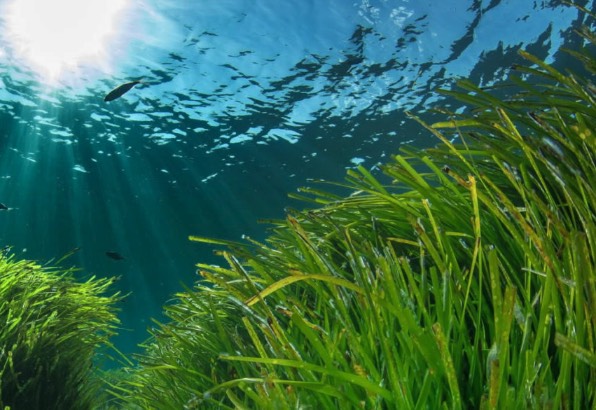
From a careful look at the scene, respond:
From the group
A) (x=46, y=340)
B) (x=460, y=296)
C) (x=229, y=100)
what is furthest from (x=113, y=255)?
(x=460, y=296)

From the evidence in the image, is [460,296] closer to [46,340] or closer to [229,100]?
[46,340]

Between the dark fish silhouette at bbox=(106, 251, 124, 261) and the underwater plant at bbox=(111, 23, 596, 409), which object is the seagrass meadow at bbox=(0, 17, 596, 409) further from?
the dark fish silhouette at bbox=(106, 251, 124, 261)

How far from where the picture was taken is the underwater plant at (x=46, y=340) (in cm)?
226

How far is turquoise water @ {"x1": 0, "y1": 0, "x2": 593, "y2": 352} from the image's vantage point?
36.5ft

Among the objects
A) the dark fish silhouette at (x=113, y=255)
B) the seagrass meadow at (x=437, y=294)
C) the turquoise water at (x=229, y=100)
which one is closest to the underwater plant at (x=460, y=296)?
the seagrass meadow at (x=437, y=294)

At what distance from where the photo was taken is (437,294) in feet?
2.81

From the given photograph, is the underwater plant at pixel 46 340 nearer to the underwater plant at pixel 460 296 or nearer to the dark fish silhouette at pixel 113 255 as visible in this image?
the underwater plant at pixel 460 296

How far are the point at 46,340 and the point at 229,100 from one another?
11862 millimetres

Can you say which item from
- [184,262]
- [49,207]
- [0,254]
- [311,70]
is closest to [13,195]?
[49,207]

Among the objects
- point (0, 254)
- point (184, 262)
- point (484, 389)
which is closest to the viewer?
point (484, 389)

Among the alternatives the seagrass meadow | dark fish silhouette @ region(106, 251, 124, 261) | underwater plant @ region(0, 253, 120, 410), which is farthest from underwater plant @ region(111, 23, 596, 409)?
dark fish silhouette @ region(106, 251, 124, 261)

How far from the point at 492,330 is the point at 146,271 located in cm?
2677

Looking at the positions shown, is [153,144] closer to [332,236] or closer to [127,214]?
[127,214]

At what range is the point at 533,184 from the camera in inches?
52.6
